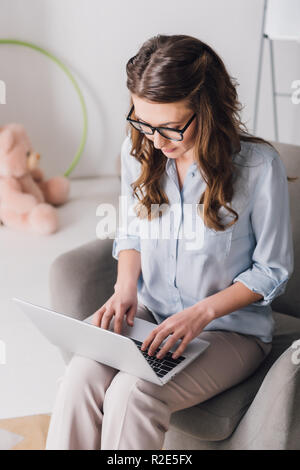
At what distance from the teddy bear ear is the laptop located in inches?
A: 53.7

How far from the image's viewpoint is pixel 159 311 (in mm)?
1222

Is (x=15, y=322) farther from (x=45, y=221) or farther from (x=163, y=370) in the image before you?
(x=163, y=370)

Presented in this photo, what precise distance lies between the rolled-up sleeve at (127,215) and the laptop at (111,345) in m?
0.22

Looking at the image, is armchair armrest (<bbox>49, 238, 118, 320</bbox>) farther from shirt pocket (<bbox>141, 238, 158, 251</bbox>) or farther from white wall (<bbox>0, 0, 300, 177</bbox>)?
white wall (<bbox>0, 0, 300, 177</bbox>)

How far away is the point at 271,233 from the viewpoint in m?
1.07

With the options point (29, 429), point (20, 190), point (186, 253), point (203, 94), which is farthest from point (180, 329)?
point (20, 190)

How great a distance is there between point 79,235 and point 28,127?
740mm

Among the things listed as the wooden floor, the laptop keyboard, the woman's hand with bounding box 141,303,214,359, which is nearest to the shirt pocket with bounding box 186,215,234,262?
the woman's hand with bounding box 141,303,214,359

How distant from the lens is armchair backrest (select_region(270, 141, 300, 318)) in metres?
1.31

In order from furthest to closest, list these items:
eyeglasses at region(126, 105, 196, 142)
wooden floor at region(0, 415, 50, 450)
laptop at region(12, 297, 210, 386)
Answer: wooden floor at region(0, 415, 50, 450) < eyeglasses at region(126, 105, 196, 142) < laptop at region(12, 297, 210, 386)

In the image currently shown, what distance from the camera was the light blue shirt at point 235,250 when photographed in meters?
1.07

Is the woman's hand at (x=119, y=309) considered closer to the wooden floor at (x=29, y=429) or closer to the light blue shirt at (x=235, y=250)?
the light blue shirt at (x=235, y=250)

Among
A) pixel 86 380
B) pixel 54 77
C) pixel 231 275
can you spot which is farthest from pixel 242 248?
pixel 54 77

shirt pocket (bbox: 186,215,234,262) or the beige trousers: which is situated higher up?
shirt pocket (bbox: 186,215,234,262)
